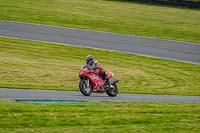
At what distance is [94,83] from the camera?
798 inches

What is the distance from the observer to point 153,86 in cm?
2444

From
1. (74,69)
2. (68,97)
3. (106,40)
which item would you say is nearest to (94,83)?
(68,97)

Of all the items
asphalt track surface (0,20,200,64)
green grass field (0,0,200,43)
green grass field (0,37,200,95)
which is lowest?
green grass field (0,0,200,43)

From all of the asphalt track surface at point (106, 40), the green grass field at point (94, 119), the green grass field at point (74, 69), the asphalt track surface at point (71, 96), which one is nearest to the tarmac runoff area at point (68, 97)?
the asphalt track surface at point (71, 96)

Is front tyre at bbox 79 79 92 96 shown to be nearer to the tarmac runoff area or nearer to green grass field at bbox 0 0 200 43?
the tarmac runoff area

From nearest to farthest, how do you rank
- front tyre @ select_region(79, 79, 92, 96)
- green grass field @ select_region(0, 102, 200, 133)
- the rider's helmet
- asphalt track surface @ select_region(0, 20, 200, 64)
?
green grass field @ select_region(0, 102, 200, 133) < the rider's helmet < front tyre @ select_region(79, 79, 92, 96) < asphalt track surface @ select_region(0, 20, 200, 64)

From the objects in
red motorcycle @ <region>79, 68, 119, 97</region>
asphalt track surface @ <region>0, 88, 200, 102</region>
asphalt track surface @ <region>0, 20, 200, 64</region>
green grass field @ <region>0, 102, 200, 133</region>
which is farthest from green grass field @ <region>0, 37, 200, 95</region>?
green grass field @ <region>0, 102, 200, 133</region>

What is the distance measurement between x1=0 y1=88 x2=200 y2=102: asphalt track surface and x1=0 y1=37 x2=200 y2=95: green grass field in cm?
131

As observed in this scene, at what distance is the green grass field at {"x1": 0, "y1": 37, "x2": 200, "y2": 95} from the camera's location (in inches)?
915

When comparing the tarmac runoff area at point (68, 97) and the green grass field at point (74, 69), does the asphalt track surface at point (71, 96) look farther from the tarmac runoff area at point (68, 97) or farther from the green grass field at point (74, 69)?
the green grass field at point (74, 69)

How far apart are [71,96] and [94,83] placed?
1266 millimetres

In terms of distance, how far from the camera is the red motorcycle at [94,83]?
65.8 feet

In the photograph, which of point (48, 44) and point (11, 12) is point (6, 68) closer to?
point (48, 44)

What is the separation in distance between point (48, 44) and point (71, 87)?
11.3 metres
